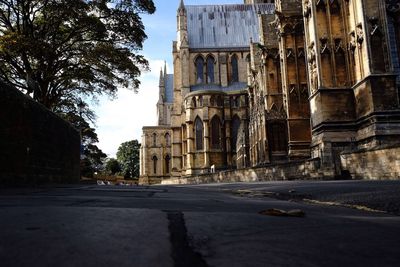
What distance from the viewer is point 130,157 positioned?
88188mm

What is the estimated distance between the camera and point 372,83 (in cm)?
1240

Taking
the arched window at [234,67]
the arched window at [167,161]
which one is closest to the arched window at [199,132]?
the arched window at [234,67]

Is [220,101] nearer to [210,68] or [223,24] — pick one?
[210,68]

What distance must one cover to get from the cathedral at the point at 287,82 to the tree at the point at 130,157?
41.9 metres

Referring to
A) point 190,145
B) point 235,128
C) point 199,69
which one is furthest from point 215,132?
point 199,69

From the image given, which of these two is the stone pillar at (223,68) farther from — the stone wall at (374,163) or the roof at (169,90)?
the stone wall at (374,163)

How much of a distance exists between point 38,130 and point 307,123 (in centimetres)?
1467

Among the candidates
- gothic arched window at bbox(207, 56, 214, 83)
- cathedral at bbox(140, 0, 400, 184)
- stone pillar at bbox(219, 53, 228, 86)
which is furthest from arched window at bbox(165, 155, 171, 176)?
stone pillar at bbox(219, 53, 228, 86)

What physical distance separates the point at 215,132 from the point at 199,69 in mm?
9415

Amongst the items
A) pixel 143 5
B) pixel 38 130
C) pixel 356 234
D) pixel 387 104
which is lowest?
pixel 356 234

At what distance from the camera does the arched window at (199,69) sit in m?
47.0

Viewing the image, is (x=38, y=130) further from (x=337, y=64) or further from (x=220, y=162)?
(x=220, y=162)

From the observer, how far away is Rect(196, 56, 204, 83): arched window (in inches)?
1852

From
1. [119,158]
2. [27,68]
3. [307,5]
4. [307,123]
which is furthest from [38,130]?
Answer: [119,158]
